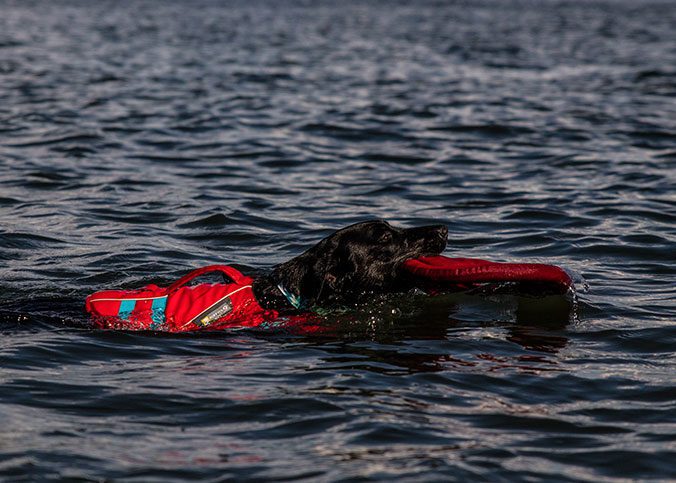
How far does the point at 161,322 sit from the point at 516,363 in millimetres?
2500

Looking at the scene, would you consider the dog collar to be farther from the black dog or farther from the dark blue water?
the dark blue water

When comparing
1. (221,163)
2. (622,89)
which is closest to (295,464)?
(221,163)

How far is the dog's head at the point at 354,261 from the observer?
7.99 m

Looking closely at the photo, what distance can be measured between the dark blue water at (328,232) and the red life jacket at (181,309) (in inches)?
5.2

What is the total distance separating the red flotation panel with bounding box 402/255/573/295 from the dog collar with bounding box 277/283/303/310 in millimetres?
791

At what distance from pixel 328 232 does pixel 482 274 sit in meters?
3.65

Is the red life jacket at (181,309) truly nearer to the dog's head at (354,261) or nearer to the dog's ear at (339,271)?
the dog's head at (354,261)

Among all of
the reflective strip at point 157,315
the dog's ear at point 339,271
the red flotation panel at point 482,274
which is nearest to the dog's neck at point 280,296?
the dog's ear at point 339,271

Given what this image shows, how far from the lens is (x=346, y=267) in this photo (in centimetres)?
799

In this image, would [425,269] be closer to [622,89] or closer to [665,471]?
[665,471]

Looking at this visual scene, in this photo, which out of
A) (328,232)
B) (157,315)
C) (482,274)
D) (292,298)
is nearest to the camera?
(482,274)

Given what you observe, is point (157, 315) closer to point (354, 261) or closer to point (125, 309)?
point (125, 309)

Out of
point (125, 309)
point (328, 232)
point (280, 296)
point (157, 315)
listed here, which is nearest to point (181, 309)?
point (157, 315)

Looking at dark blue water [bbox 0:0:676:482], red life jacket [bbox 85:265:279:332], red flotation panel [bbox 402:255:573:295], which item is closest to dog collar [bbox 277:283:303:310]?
red life jacket [bbox 85:265:279:332]
